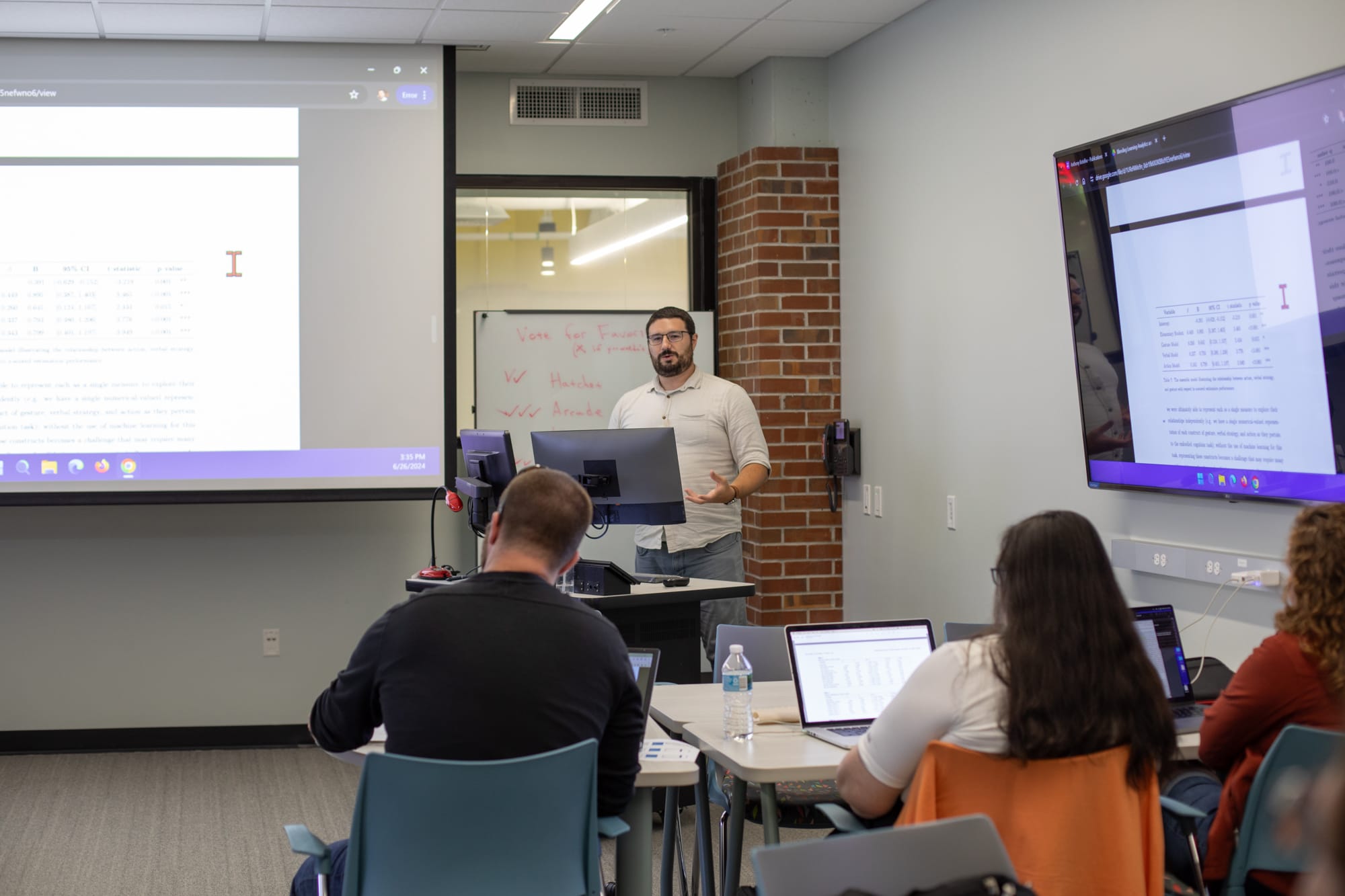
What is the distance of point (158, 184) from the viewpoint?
4.87m

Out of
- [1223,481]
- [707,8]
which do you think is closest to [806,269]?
[707,8]

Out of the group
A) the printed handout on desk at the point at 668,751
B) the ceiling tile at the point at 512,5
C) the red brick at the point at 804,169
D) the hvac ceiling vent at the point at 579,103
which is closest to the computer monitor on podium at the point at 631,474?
the printed handout on desk at the point at 668,751

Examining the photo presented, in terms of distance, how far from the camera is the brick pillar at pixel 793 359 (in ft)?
17.6

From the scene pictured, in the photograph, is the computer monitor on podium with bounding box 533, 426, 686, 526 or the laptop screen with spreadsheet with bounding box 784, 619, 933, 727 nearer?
the laptop screen with spreadsheet with bounding box 784, 619, 933, 727

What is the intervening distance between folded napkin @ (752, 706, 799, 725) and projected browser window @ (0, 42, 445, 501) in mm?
2645

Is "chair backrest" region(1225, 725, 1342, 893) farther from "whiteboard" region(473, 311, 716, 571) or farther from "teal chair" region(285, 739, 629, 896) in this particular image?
"whiteboard" region(473, 311, 716, 571)

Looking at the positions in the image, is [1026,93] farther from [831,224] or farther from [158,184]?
[158,184]

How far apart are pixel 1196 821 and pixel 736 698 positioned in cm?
97

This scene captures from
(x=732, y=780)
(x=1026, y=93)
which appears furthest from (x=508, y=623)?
(x=1026, y=93)

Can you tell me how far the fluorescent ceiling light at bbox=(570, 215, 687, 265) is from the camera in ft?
18.8

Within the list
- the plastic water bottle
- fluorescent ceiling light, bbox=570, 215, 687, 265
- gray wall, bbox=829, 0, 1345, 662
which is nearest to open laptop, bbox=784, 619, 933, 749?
the plastic water bottle

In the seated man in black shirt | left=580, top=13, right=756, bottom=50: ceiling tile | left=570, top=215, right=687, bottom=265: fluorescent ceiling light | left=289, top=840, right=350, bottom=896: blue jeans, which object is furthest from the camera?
left=570, top=215, right=687, bottom=265: fluorescent ceiling light

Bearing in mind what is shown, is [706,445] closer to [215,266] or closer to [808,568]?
[808,568]

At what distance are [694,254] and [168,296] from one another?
A: 2.35m
